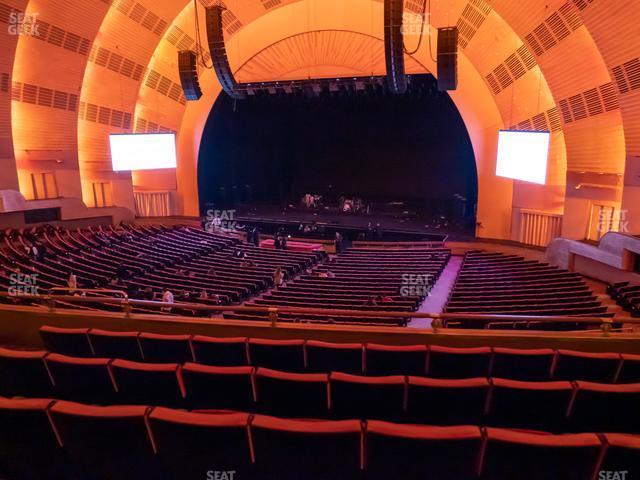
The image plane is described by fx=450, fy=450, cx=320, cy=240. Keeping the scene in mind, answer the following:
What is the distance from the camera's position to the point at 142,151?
20.1m

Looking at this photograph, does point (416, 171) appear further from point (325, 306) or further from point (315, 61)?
point (325, 306)

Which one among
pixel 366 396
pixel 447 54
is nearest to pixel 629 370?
pixel 366 396

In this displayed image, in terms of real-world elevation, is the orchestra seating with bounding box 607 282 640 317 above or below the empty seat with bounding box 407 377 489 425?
below

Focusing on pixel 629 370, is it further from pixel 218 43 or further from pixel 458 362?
pixel 218 43

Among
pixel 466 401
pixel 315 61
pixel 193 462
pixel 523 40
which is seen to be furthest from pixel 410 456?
pixel 315 61

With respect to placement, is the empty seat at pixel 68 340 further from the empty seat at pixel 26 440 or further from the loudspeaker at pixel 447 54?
the loudspeaker at pixel 447 54

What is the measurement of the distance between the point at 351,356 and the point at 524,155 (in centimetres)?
1294

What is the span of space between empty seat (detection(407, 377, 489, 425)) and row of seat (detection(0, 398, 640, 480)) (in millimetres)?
648

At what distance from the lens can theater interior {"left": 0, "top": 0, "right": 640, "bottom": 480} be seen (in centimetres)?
281

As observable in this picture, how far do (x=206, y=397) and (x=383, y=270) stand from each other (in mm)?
9673

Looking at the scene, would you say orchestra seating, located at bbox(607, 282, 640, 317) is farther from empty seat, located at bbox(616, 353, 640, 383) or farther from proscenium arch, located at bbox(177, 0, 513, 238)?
proscenium arch, located at bbox(177, 0, 513, 238)

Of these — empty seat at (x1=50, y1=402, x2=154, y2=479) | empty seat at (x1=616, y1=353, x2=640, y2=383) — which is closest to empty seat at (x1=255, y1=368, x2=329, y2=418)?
empty seat at (x1=50, y1=402, x2=154, y2=479)

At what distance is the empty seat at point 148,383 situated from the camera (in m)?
3.44

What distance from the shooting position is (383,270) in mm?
12797
